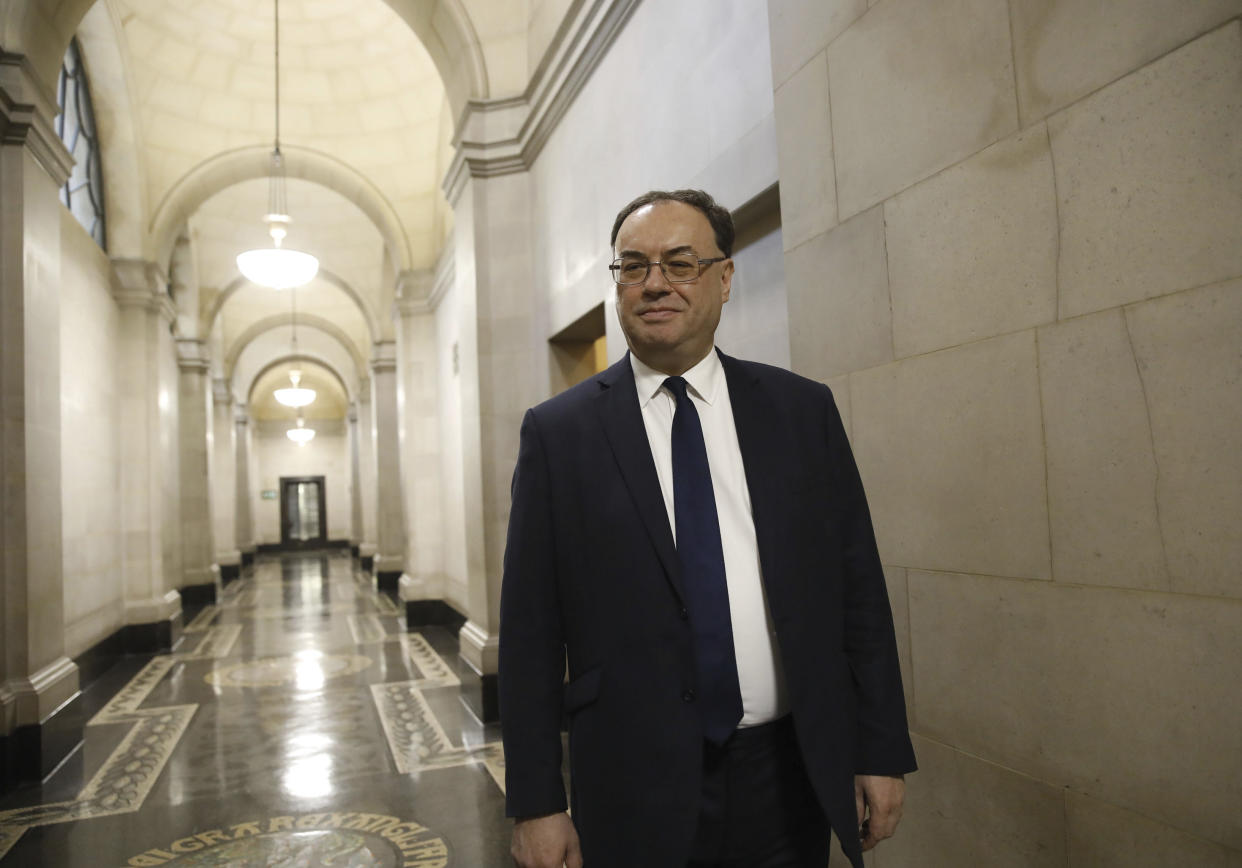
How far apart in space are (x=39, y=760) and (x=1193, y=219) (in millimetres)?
7016

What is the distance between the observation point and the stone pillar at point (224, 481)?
2180 cm

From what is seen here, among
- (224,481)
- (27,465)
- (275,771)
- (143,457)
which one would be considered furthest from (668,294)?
(224,481)

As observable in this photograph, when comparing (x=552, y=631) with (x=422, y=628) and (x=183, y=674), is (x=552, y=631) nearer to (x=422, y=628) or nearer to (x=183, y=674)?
(x=183, y=674)

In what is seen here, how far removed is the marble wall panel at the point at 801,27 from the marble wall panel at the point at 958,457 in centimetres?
116

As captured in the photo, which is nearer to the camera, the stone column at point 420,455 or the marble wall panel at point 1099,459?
the marble wall panel at point 1099,459

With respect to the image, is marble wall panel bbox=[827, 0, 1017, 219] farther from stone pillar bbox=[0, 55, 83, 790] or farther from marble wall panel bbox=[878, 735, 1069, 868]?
stone pillar bbox=[0, 55, 83, 790]

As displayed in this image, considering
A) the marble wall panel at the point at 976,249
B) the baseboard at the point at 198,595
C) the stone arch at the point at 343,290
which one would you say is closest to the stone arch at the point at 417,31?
the marble wall panel at the point at 976,249

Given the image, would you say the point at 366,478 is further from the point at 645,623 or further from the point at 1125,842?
the point at 1125,842

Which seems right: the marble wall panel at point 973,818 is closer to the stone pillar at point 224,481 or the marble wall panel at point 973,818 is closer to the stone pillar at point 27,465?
the stone pillar at point 27,465

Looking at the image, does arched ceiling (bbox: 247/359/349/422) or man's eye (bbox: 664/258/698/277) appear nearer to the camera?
man's eye (bbox: 664/258/698/277)

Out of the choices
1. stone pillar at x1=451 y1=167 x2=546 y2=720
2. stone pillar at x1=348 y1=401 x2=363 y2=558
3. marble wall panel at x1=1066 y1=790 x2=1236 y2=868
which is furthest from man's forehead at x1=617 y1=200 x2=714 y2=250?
stone pillar at x1=348 y1=401 x2=363 y2=558

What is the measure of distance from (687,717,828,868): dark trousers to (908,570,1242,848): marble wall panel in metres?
0.69

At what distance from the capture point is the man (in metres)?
1.67

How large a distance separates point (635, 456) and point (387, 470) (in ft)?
48.0
